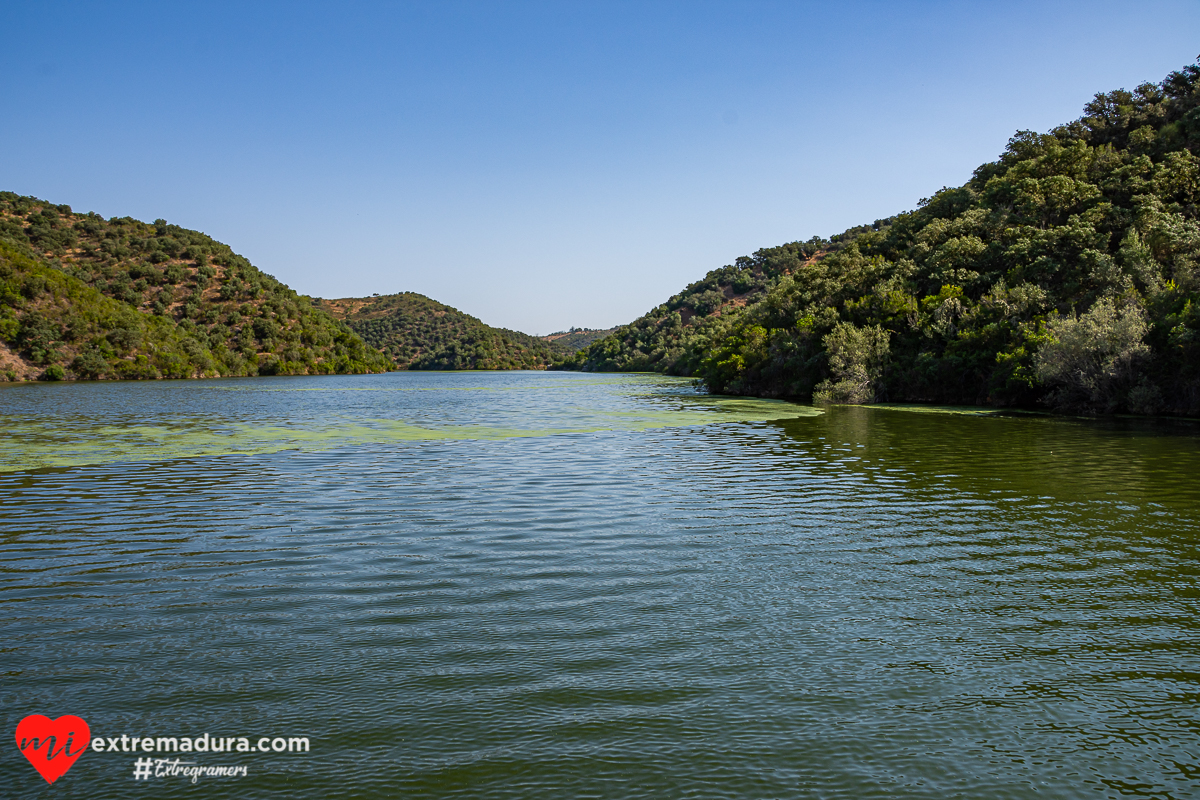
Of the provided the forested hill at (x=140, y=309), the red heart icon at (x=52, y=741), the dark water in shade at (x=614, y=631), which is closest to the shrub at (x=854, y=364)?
the dark water in shade at (x=614, y=631)

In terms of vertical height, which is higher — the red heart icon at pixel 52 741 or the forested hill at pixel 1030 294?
the forested hill at pixel 1030 294

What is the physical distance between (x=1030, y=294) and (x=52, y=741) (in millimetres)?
48488

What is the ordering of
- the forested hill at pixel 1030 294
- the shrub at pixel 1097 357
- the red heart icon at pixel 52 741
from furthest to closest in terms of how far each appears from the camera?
the forested hill at pixel 1030 294
the shrub at pixel 1097 357
the red heart icon at pixel 52 741

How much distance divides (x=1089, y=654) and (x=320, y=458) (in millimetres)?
18226

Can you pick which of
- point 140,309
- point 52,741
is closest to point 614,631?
point 52,741

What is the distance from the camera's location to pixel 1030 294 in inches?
1673

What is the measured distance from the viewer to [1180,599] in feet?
27.3

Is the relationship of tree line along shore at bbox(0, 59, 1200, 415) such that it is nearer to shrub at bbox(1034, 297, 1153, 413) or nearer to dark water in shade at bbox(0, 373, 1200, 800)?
shrub at bbox(1034, 297, 1153, 413)

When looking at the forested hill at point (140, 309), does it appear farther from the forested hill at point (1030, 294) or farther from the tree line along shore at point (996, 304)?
the forested hill at point (1030, 294)

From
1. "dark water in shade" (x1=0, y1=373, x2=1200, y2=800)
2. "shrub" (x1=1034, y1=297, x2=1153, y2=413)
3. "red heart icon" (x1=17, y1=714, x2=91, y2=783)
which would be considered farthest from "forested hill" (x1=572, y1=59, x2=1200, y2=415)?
"red heart icon" (x1=17, y1=714, x2=91, y2=783)

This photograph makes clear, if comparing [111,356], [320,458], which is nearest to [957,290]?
[320,458]

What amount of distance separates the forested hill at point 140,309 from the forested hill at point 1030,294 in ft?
256

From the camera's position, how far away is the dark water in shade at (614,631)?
15.6 ft

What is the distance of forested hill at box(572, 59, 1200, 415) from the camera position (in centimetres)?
3378
